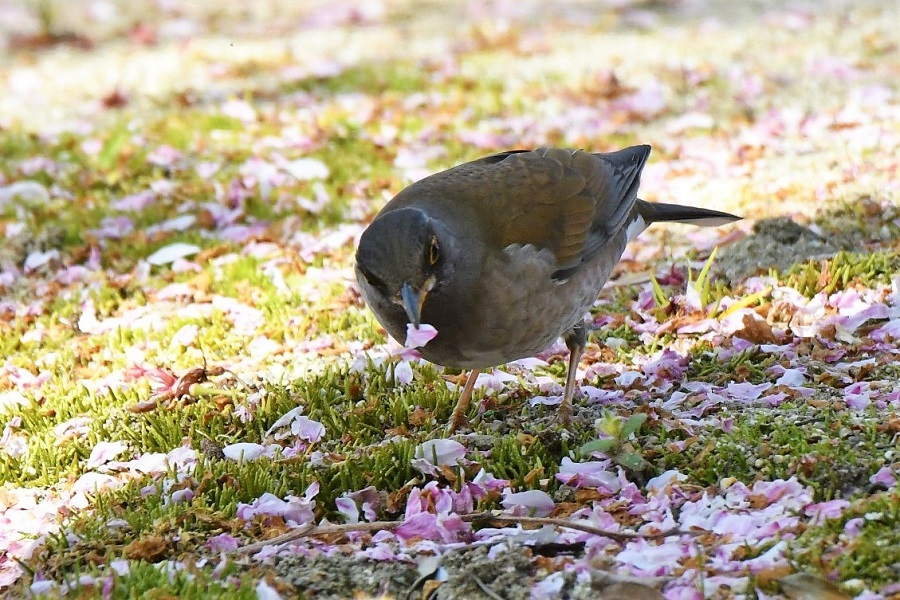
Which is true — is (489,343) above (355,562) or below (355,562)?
above

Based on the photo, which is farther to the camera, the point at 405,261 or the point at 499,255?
the point at 499,255

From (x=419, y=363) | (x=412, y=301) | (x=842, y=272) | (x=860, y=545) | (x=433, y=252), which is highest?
(x=433, y=252)

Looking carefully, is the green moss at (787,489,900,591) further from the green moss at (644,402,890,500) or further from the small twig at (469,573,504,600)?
the small twig at (469,573,504,600)

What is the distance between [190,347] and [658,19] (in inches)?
314

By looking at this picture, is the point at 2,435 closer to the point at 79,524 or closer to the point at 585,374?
the point at 79,524

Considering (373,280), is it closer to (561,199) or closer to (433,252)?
(433,252)

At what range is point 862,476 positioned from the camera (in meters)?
3.79

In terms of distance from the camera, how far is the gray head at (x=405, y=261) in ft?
12.9

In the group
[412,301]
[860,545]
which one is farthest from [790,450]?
[412,301]

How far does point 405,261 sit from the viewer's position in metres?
3.94

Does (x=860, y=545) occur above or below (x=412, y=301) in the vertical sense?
below

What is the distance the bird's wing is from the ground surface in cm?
60

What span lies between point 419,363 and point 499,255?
3.70 ft

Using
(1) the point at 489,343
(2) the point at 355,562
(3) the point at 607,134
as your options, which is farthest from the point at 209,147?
(2) the point at 355,562
